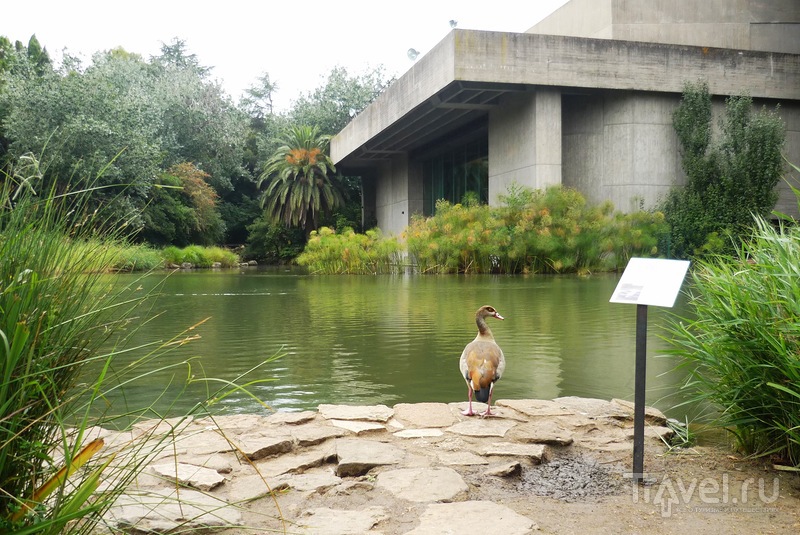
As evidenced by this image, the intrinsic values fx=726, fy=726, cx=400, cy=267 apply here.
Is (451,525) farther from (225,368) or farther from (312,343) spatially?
(312,343)

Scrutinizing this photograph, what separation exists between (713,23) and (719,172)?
740 cm

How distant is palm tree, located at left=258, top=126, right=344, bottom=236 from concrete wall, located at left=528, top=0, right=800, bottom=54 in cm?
1750

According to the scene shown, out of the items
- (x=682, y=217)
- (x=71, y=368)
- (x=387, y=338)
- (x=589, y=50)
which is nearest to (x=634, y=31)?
(x=589, y=50)

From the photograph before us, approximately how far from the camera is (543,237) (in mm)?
20953

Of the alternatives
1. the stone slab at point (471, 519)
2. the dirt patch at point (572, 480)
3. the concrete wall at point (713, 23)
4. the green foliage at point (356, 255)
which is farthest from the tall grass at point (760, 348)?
the concrete wall at point (713, 23)

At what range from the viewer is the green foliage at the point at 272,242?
4281 cm

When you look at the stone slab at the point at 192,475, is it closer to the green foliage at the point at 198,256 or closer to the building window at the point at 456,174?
the building window at the point at 456,174

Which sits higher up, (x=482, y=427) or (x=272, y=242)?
(x=272, y=242)

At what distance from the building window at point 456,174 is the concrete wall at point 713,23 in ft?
19.9

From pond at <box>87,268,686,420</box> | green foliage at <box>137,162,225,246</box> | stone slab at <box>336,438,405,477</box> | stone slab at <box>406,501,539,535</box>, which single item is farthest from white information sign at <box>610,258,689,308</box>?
green foliage at <box>137,162,225,246</box>

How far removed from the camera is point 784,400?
132 inches

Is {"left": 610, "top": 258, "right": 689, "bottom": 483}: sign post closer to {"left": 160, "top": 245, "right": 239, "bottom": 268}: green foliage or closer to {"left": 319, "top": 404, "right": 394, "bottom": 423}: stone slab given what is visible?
{"left": 319, "top": 404, "right": 394, "bottom": 423}: stone slab

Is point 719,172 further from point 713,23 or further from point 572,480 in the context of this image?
point 572,480

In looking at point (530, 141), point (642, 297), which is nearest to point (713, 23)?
point (530, 141)
